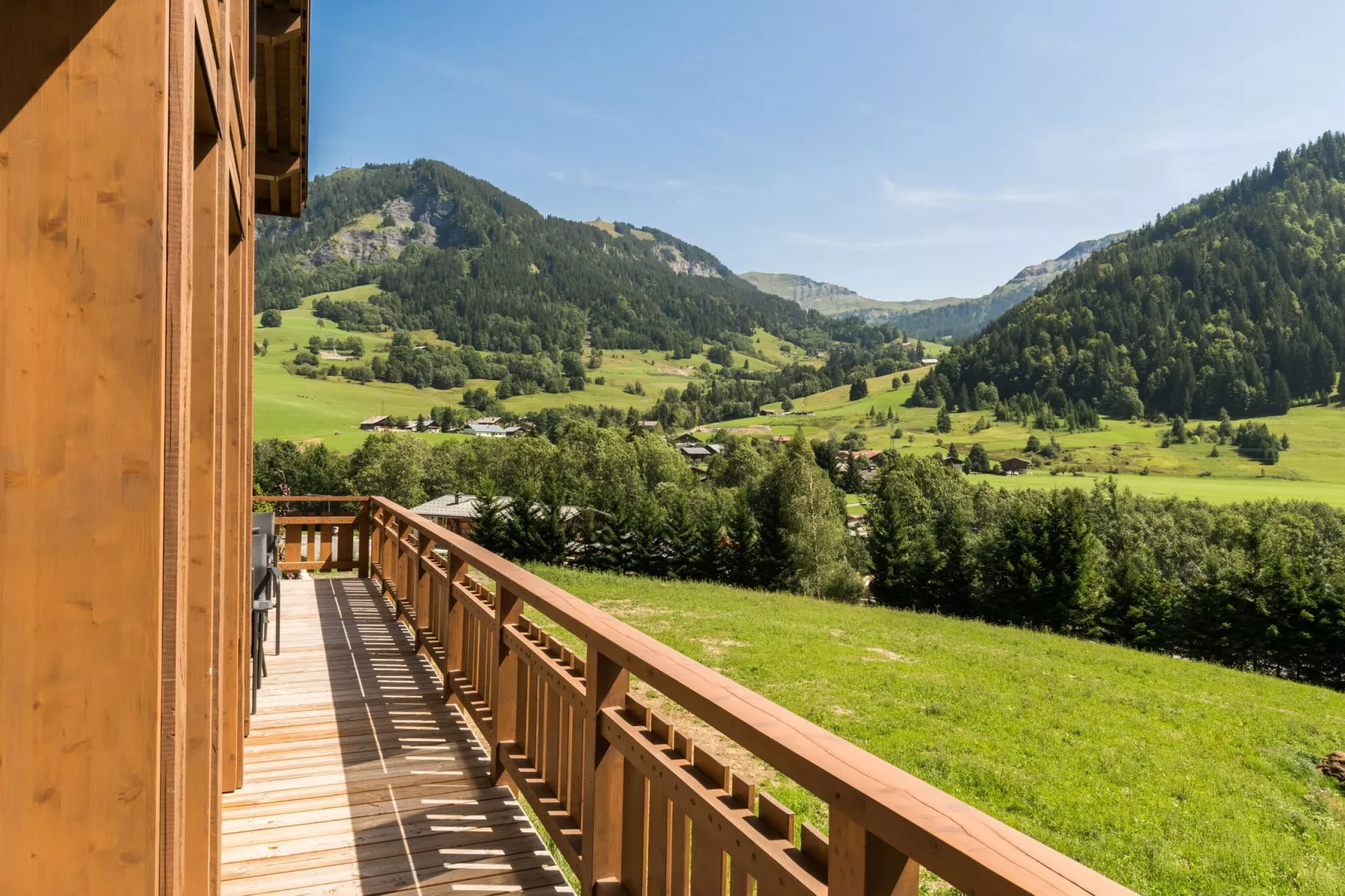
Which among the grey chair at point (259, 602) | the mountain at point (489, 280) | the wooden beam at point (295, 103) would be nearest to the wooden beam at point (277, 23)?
the wooden beam at point (295, 103)

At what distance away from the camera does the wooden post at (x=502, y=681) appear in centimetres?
348

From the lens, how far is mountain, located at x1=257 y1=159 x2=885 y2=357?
14175 cm

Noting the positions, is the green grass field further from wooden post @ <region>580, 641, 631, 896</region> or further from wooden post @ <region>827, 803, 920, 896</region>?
wooden post @ <region>827, 803, 920, 896</region>

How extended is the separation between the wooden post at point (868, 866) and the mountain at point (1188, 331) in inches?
5190

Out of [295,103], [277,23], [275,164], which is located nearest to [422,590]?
[275,164]

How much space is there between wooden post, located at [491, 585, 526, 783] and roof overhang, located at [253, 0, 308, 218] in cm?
255

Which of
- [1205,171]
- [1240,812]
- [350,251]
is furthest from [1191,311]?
[350,251]

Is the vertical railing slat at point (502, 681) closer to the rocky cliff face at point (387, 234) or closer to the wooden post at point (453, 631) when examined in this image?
the wooden post at point (453, 631)

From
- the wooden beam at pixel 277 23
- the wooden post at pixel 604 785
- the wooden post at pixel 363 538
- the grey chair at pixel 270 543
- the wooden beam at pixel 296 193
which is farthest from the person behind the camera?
the wooden post at pixel 363 538

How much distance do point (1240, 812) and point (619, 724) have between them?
921 cm

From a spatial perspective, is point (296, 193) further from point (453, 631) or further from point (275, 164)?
point (453, 631)

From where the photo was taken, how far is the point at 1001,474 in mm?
93500

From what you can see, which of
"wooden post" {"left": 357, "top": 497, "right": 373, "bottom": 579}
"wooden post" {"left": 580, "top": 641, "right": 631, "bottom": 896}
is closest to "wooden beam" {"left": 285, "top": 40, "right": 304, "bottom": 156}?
"wooden post" {"left": 580, "top": 641, "right": 631, "bottom": 896}

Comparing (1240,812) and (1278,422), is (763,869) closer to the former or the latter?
(1240,812)
